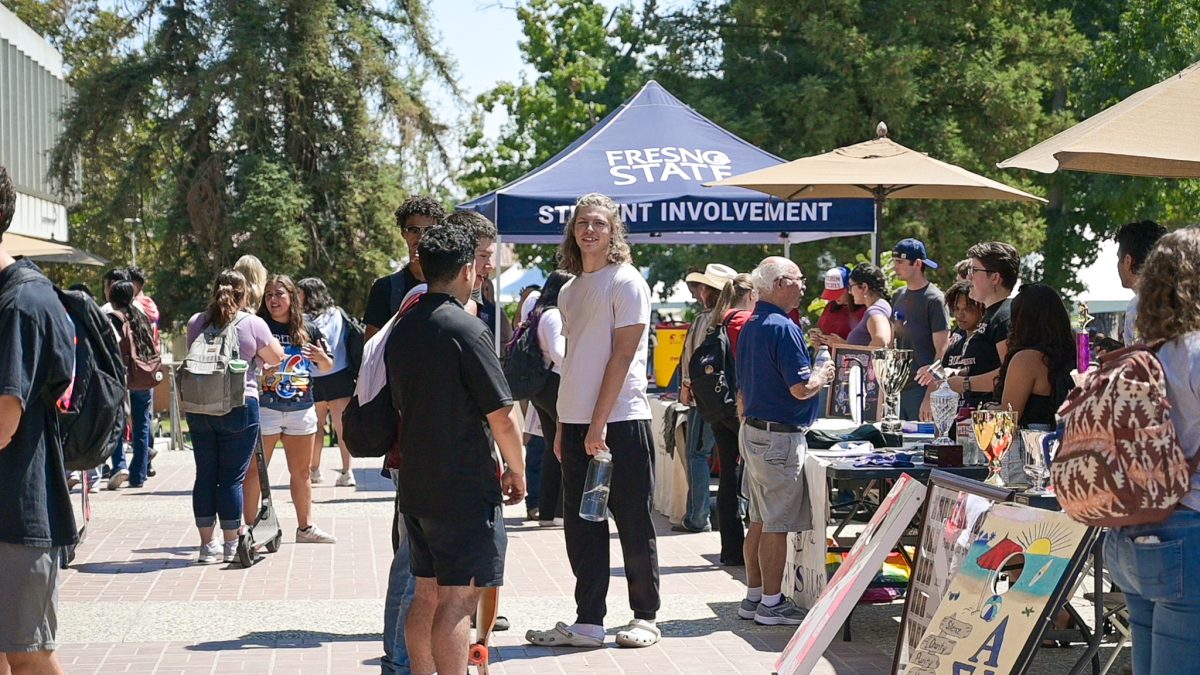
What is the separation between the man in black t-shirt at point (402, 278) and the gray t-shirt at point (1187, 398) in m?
3.55

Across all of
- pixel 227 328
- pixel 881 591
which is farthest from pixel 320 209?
pixel 881 591

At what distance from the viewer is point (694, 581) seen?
850cm

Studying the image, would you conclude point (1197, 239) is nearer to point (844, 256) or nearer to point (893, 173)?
point (893, 173)

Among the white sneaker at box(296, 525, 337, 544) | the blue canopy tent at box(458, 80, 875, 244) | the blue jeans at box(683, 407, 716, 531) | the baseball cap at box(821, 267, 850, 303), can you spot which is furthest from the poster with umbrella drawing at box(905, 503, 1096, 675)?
the blue canopy tent at box(458, 80, 875, 244)

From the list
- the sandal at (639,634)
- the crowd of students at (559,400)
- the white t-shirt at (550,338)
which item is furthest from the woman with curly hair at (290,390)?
the sandal at (639,634)

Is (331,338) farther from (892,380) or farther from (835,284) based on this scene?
(892,380)

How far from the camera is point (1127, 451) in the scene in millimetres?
3645

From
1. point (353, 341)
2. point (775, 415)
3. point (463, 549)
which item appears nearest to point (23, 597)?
point (463, 549)

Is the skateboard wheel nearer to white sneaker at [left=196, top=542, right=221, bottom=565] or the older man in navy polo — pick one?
the older man in navy polo

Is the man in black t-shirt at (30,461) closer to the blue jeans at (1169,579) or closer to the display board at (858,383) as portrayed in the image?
Result: the blue jeans at (1169,579)

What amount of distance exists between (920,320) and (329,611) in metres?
5.25

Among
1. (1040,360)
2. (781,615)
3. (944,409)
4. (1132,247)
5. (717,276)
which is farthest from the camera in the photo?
(717,276)

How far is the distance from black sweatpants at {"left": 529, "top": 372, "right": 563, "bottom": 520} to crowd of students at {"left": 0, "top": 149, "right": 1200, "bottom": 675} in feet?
0.07

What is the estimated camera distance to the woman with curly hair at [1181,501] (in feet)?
12.1
